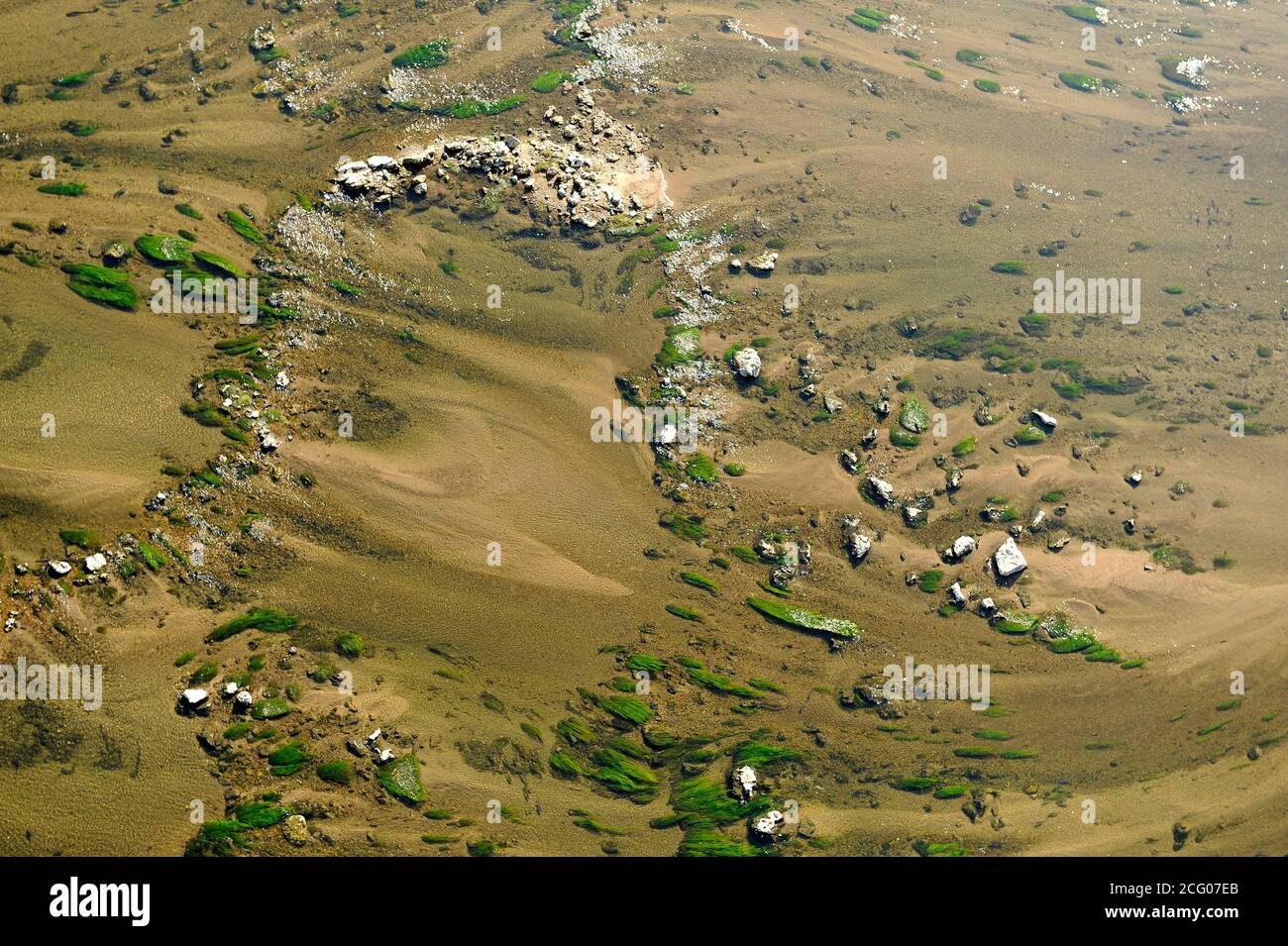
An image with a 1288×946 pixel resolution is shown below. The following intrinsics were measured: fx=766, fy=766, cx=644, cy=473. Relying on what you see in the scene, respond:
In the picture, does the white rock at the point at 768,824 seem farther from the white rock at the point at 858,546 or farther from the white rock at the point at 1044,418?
the white rock at the point at 1044,418

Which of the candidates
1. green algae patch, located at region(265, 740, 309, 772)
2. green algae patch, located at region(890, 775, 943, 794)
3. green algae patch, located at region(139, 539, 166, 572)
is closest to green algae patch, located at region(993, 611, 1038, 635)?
green algae patch, located at region(890, 775, 943, 794)

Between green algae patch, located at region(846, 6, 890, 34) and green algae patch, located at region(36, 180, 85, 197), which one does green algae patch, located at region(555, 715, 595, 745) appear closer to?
green algae patch, located at region(36, 180, 85, 197)

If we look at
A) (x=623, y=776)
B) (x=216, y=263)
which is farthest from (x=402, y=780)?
(x=216, y=263)

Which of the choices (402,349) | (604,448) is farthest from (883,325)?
(402,349)

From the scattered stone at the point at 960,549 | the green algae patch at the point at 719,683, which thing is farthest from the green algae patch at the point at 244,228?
the scattered stone at the point at 960,549

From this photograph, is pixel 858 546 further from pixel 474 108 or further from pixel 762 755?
pixel 474 108

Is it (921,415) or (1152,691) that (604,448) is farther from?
(1152,691)

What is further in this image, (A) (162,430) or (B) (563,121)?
(B) (563,121)
